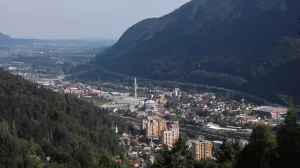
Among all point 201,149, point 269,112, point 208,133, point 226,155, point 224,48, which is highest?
point 224,48

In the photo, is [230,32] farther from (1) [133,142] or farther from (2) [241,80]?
(1) [133,142]

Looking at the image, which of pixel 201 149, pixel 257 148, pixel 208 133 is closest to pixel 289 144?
pixel 257 148

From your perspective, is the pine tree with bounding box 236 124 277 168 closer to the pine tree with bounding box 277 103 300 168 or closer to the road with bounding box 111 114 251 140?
the pine tree with bounding box 277 103 300 168

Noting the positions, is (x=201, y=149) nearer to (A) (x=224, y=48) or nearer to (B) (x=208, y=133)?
(B) (x=208, y=133)

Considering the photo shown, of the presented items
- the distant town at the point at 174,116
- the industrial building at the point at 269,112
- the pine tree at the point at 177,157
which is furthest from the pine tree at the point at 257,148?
the industrial building at the point at 269,112

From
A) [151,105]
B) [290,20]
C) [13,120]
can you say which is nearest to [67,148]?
[13,120]

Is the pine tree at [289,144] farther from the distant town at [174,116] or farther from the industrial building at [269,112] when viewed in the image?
the industrial building at [269,112]

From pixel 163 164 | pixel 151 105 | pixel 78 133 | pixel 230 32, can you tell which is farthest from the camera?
pixel 230 32
